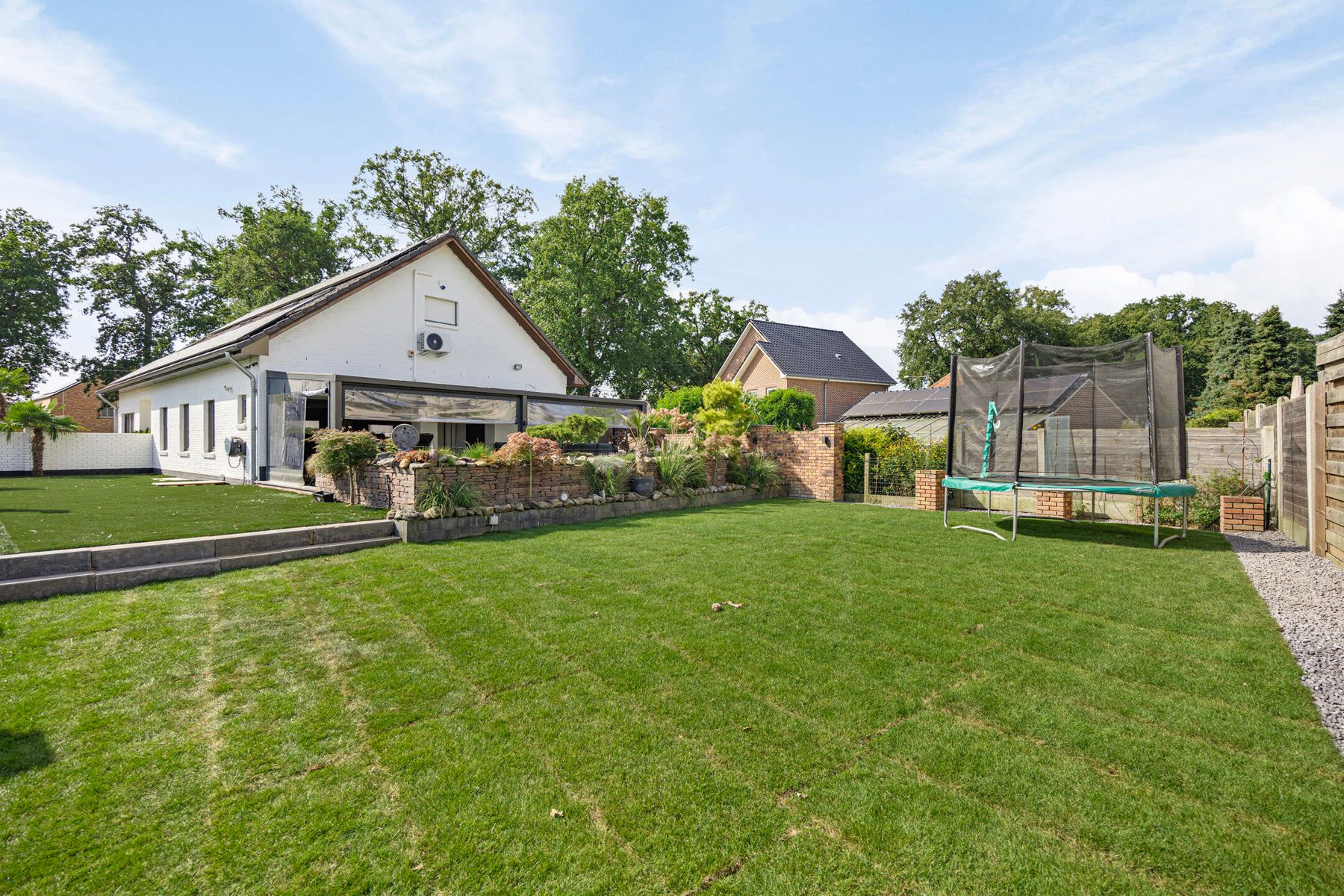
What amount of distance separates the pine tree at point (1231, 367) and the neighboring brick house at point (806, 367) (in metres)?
14.1

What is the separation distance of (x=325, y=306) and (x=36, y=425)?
959cm

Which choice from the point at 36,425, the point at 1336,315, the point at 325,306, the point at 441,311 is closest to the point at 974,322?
the point at 1336,315

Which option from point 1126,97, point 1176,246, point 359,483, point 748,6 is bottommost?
point 359,483

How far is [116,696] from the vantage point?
9.48 ft

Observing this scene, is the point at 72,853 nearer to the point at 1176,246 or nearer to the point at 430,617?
the point at 430,617

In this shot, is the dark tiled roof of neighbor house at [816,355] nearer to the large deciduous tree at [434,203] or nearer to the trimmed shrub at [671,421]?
the large deciduous tree at [434,203]

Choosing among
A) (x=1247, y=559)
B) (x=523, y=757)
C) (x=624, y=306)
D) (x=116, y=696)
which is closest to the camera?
(x=523, y=757)

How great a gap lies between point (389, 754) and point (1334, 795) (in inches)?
142

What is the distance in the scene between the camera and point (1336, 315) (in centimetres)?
2220

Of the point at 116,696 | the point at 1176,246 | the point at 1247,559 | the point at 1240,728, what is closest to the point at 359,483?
the point at 116,696

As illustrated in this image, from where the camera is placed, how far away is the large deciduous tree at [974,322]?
1491 inches

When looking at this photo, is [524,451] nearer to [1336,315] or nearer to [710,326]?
Result: [710,326]

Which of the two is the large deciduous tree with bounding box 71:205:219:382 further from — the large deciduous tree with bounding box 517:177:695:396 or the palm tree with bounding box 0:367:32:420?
the large deciduous tree with bounding box 517:177:695:396

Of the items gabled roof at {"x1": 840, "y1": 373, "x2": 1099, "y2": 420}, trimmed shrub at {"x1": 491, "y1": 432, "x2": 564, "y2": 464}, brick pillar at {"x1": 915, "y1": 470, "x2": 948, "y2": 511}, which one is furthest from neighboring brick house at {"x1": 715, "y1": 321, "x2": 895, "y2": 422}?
trimmed shrub at {"x1": 491, "y1": 432, "x2": 564, "y2": 464}
